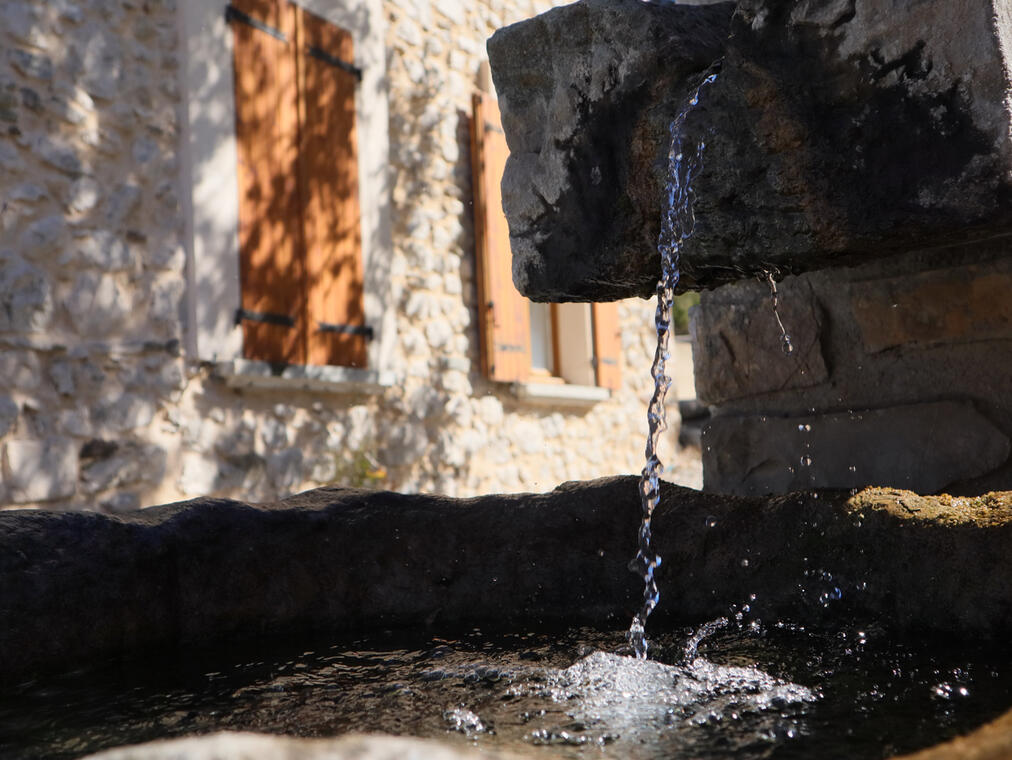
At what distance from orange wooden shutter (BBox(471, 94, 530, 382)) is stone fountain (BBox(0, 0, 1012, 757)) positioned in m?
4.01

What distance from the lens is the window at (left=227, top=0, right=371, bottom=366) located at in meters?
4.86

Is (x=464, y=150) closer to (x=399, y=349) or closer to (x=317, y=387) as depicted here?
(x=399, y=349)

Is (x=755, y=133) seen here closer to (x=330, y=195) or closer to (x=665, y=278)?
(x=665, y=278)

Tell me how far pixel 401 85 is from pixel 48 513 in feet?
15.2

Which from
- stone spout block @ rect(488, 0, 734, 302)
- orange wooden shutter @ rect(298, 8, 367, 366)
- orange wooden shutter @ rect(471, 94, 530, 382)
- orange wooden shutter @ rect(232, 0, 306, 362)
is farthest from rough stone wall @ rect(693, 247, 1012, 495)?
orange wooden shutter @ rect(471, 94, 530, 382)

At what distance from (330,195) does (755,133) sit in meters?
3.99

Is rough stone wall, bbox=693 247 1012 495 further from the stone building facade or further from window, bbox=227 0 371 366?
window, bbox=227 0 371 366

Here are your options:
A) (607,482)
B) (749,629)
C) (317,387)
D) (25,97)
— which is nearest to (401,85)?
(317,387)

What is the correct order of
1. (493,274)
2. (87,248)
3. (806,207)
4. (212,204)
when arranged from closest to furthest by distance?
(806,207) → (87,248) → (212,204) → (493,274)

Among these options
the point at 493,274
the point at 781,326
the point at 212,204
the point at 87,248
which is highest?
the point at 212,204

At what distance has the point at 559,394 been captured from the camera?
6719 millimetres

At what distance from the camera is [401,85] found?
19.7 ft

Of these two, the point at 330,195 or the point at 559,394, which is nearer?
the point at 330,195

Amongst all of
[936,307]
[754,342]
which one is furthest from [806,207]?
[754,342]
